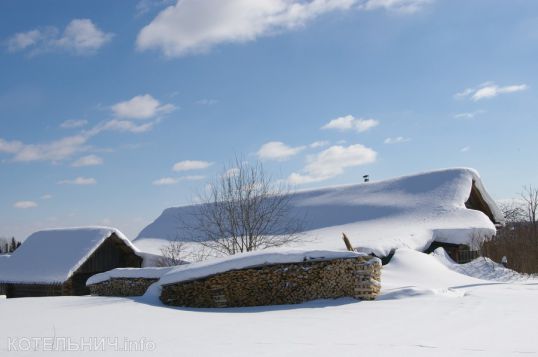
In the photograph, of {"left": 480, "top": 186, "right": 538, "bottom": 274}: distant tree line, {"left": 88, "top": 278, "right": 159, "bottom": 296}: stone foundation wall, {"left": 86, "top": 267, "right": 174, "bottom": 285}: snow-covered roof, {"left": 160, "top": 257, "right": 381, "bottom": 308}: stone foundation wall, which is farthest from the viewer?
{"left": 480, "top": 186, "right": 538, "bottom": 274}: distant tree line

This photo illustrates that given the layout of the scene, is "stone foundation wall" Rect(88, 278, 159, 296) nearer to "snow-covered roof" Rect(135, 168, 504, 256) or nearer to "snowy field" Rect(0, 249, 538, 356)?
"snowy field" Rect(0, 249, 538, 356)

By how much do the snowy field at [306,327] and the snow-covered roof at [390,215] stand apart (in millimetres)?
10560

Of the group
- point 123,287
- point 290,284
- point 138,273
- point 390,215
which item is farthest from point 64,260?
point 390,215

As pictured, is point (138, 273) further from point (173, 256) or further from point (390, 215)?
point (390, 215)

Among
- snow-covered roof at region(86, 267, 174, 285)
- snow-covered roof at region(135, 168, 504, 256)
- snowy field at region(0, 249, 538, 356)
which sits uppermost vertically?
snow-covered roof at region(135, 168, 504, 256)

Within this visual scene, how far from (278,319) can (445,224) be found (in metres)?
18.0

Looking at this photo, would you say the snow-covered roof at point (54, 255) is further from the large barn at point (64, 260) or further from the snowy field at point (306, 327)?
the snowy field at point (306, 327)

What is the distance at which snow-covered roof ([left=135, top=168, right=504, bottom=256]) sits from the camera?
77.8 ft

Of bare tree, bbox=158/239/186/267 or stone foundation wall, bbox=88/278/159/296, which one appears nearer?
stone foundation wall, bbox=88/278/159/296

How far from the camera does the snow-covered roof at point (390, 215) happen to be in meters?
23.7

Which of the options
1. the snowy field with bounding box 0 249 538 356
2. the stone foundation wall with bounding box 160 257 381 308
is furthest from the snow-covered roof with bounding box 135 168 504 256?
the snowy field with bounding box 0 249 538 356

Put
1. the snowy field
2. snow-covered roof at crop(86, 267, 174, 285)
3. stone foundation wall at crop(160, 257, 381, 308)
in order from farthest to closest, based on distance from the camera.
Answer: snow-covered roof at crop(86, 267, 174, 285), stone foundation wall at crop(160, 257, 381, 308), the snowy field

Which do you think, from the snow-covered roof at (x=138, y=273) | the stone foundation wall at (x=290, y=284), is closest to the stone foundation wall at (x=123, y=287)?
the snow-covered roof at (x=138, y=273)

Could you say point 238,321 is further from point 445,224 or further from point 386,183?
point 386,183
